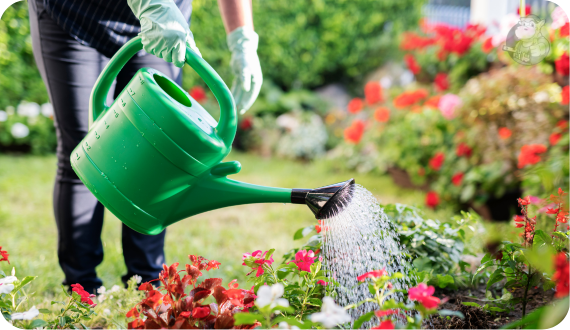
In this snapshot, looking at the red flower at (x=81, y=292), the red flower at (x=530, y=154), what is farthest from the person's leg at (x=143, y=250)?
the red flower at (x=530, y=154)

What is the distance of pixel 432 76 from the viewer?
401cm

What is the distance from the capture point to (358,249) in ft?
3.10

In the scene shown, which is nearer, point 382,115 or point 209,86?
point 209,86

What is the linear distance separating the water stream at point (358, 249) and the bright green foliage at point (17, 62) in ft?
11.6

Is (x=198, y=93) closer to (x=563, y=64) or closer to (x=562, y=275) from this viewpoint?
(x=563, y=64)

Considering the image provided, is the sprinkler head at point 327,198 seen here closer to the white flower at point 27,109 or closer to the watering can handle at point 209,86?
the watering can handle at point 209,86

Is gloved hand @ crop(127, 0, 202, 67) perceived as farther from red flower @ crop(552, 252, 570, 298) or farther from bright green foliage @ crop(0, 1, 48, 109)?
bright green foliage @ crop(0, 1, 48, 109)

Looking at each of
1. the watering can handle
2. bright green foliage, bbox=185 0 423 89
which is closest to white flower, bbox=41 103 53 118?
bright green foliage, bbox=185 0 423 89

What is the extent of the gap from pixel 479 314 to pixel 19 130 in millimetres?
3871

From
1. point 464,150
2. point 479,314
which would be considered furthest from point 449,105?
point 479,314

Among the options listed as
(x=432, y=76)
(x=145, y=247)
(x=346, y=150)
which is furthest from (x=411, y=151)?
(x=145, y=247)

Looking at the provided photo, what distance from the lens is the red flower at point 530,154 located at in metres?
1.95

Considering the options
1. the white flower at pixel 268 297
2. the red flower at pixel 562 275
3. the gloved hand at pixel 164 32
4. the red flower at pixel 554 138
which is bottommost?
the white flower at pixel 268 297

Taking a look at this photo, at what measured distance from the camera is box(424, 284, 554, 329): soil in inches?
37.1
